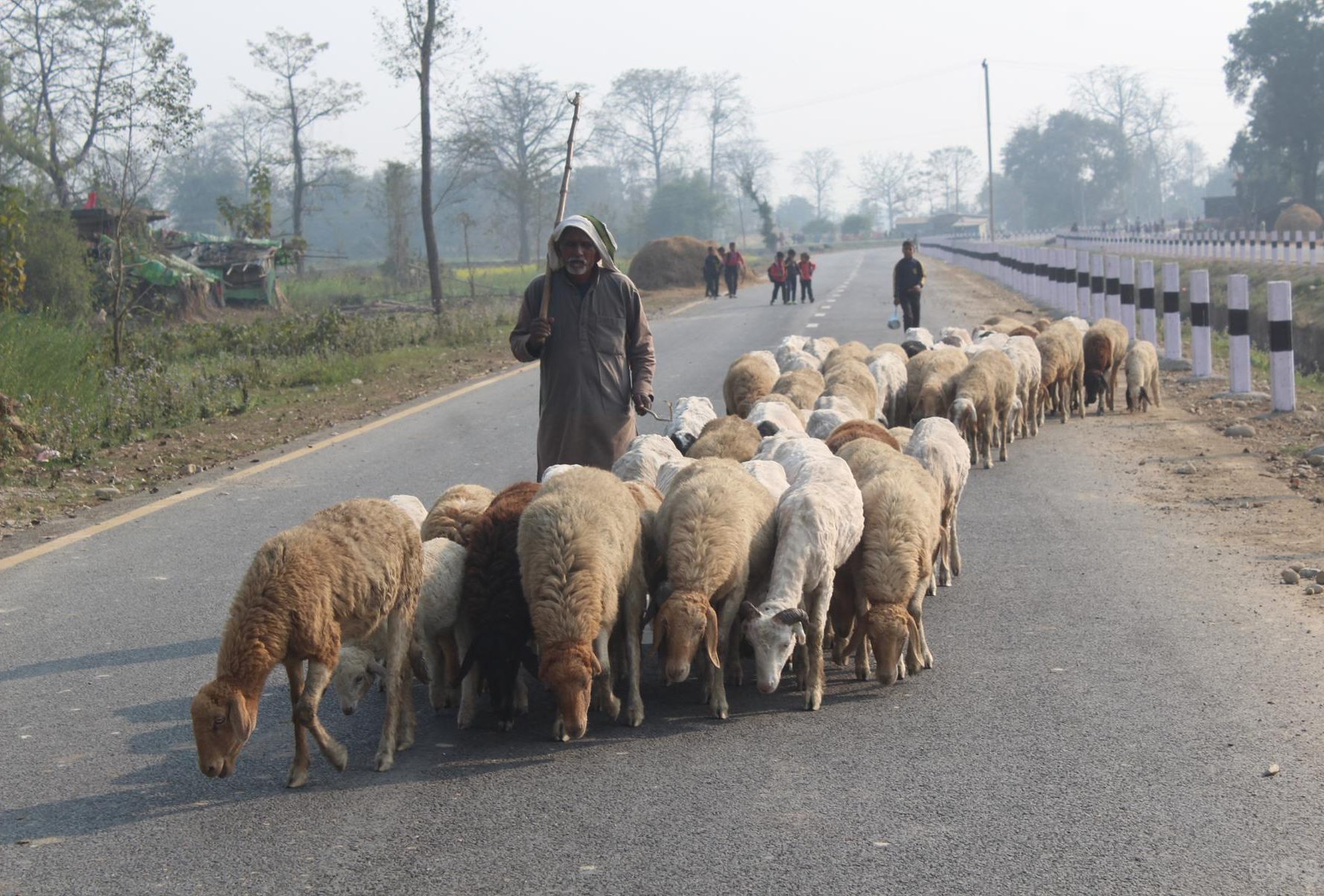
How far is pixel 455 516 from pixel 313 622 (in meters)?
1.64

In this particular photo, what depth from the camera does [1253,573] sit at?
779 cm

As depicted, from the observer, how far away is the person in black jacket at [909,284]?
2144 cm

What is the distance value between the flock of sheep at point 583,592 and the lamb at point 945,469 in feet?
0.19

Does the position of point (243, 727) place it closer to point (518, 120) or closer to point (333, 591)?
point (333, 591)

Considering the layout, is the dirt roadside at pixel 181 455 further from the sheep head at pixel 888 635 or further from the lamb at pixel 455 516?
the sheep head at pixel 888 635

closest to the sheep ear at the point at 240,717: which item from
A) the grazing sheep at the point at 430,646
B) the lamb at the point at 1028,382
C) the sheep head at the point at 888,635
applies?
the grazing sheep at the point at 430,646

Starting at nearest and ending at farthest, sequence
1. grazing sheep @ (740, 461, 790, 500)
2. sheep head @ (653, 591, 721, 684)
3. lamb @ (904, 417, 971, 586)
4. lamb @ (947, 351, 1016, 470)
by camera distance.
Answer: sheep head @ (653, 591, 721, 684) < grazing sheep @ (740, 461, 790, 500) < lamb @ (904, 417, 971, 586) < lamb @ (947, 351, 1016, 470)

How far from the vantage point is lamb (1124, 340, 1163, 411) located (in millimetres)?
14867

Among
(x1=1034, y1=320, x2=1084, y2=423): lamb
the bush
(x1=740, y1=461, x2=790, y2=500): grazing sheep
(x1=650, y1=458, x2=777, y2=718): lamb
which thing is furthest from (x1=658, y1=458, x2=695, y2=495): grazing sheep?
the bush

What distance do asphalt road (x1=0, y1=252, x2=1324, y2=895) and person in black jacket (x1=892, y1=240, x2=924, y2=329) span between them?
13.6m

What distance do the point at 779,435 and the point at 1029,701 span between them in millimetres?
3057

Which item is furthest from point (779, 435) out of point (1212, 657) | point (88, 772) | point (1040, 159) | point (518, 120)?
point (1040, 159)

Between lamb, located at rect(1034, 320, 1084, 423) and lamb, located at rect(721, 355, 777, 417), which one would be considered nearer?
lamb, located at rect(721, 355, 777, 417)

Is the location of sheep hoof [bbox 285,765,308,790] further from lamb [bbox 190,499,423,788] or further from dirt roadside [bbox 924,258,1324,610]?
dirt roadside [bbox 924,258,1324,610]
